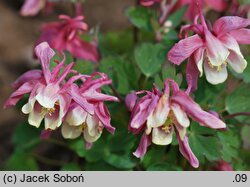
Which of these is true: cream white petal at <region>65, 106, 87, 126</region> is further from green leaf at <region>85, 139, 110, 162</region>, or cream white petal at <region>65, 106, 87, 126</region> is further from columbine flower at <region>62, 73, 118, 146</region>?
green leaf at <region>85, 139, 110, 162</region>

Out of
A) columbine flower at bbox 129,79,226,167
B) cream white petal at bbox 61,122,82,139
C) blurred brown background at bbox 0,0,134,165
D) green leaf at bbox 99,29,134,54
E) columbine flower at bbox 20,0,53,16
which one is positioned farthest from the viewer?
blurred brown background at bbox 0,0,134,165

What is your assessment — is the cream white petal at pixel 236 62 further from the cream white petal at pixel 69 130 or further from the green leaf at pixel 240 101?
the cream white petal at pixel 69 130

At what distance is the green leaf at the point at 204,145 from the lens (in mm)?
1546

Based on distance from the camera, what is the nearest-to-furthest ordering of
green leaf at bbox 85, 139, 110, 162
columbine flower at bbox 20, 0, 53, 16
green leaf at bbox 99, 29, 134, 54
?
green leaf at bbox 85, 139, 110, 162
columbine flower at bbox 20, 0, 53, 16
green leaf at bbox 99, 29, 134, 54

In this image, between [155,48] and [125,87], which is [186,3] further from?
[125,87]

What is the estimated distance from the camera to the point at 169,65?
4.81ft

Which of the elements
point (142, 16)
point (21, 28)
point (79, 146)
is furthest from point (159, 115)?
point (21, 28)

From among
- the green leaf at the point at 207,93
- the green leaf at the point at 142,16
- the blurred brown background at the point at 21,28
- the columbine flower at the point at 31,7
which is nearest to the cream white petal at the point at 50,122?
the green leaf at the point at 207,93

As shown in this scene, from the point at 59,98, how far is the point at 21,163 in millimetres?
760

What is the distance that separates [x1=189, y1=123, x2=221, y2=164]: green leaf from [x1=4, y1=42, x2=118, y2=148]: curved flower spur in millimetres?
299

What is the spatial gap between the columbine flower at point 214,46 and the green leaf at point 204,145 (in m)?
0.19

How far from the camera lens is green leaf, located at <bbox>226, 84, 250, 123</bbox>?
1.68 m

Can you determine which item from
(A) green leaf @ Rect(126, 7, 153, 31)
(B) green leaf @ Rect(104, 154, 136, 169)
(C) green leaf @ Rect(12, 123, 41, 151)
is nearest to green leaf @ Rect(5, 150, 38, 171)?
(C) green leaf @ Rect(12, 123, 41, 151)
